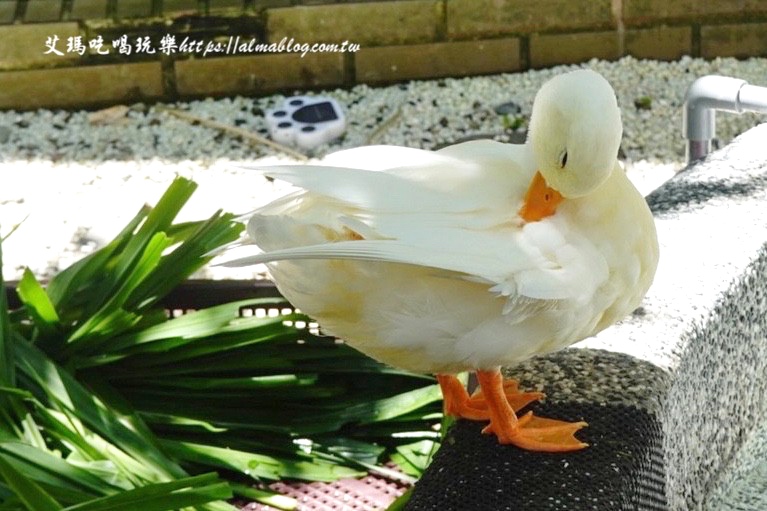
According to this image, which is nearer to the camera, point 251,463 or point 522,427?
point 522,427

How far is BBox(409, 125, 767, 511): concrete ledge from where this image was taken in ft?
5.33

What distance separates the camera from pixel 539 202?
171 cm

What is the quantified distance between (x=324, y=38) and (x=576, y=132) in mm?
2784

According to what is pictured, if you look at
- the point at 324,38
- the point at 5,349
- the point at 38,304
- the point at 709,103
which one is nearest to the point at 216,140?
the point at 324,38

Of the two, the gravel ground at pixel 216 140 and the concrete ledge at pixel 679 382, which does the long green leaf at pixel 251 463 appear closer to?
the concrete ledge at pixel 679 382

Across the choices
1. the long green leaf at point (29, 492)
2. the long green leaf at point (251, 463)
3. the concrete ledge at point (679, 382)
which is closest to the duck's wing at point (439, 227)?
the concrete ledge at point (679, 382)

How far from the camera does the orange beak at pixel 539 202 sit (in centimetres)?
171

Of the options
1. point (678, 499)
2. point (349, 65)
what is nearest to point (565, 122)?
point (678, 499)

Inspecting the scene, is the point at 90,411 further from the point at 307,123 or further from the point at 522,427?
the point at 307,123

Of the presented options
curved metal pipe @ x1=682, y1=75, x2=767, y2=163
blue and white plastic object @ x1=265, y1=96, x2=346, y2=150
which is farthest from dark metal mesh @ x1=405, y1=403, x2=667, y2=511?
blue and white plastic object @ x1=265, y1=96, x2=346, y2=150

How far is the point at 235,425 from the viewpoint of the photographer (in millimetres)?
2340

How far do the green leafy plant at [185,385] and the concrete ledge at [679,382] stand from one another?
0.58 metres

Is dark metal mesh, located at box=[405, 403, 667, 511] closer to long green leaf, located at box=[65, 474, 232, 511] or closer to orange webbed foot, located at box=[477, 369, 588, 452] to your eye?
orange webbed foot, located at box=[477, 369, 588, 452]

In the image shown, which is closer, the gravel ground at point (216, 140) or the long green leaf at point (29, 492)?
the long green leaf at point (29, 492)
